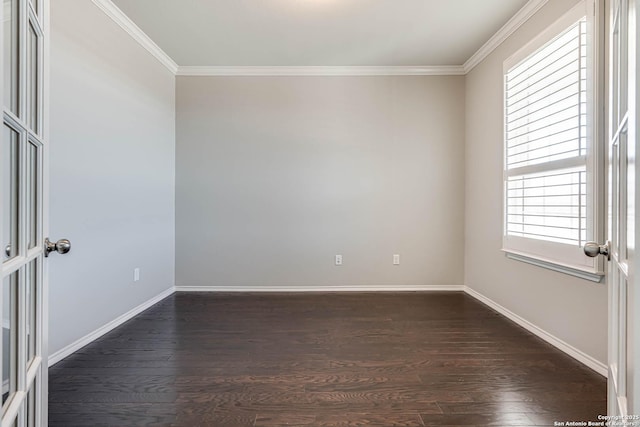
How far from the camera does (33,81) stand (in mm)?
1009

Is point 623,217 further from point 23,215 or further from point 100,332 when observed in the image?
point 100,332

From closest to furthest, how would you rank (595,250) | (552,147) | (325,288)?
(595,250) < (552,147) < (325,288)

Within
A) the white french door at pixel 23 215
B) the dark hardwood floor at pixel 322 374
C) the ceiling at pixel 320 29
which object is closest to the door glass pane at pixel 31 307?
the white french door at pixel 23 215

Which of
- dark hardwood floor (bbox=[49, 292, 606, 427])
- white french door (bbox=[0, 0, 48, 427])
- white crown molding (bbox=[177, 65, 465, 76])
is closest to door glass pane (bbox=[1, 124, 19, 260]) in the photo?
white french door (bbox=[0, 0, 48, 427])

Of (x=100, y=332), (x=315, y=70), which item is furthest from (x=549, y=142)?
(x=100, y=332)

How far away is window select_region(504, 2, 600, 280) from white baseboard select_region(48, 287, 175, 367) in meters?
3.48

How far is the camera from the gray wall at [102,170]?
2111 mm

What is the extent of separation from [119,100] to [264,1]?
1.48 m

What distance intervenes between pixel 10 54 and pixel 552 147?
300 cm

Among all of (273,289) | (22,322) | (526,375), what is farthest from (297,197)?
(22,322)

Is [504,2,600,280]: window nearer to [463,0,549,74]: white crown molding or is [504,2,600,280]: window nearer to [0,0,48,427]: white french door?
[463,0,549,74]: white crown molding

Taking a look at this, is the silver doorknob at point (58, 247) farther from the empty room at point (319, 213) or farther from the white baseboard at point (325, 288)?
the white baseboard at point (325, 288)

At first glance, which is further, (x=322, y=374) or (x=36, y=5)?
Result: (x=322, y=374)

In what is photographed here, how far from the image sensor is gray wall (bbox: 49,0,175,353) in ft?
6.93
